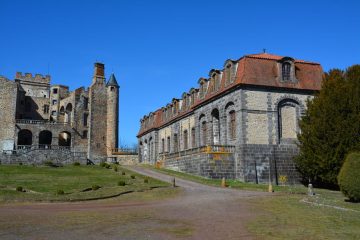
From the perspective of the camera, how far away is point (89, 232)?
11.0m

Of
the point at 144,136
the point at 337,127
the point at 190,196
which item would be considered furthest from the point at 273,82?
the point at 144,136

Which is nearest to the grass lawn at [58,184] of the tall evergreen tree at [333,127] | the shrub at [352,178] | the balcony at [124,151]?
the tall evergreen tree at [333,127]

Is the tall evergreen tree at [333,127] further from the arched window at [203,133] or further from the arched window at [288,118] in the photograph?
the arched window at [203,133]

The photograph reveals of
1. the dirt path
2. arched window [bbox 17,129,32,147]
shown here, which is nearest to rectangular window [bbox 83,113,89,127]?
arched window [bbox 17,129,32,147]

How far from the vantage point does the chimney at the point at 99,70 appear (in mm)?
67312

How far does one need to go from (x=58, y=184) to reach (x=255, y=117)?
48.6ft

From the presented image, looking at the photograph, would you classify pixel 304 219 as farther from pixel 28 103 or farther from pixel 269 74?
pixel 28 103

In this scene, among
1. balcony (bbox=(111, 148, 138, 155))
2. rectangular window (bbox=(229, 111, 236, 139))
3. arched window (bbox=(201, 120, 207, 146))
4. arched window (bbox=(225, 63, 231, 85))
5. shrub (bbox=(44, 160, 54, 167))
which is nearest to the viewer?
rectangular window (bbox=(229, 111, 236, 139))

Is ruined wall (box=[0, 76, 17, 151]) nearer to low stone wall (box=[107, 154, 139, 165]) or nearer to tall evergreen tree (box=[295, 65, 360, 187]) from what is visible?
low stone wall (box=[107, 154, 139, 165])

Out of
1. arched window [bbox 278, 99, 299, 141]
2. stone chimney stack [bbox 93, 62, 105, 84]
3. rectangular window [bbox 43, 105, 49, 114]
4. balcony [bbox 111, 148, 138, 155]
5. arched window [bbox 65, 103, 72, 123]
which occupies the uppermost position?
stone chimney stack [bbox 93, 62, 105, 84]

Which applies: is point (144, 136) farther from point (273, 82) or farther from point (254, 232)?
point (254, 232)

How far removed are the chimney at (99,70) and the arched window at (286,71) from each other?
42.2 m

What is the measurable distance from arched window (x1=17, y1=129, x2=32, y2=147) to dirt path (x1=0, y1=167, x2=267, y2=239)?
48393 mm

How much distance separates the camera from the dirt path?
1074 cm
